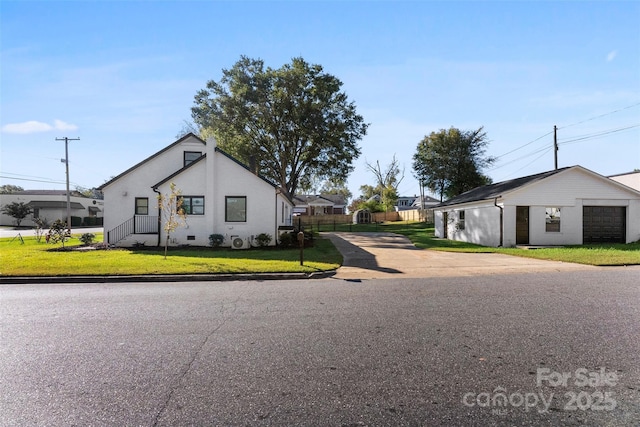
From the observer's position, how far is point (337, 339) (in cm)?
507

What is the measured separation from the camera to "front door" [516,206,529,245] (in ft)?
70.3

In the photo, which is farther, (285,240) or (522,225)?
(522,225)

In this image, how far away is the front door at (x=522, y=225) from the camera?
70.3 feet

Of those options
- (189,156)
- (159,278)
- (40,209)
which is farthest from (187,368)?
(40,209)

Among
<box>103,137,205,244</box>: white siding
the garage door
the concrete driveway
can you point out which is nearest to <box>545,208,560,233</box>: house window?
the garage door

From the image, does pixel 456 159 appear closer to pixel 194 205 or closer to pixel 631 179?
pixel 631 179

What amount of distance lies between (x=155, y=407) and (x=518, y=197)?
22.1 m

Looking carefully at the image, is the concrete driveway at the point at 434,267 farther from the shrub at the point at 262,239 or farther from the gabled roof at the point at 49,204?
the gabled roof at the point at 49,204

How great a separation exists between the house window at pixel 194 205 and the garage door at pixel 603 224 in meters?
22.0

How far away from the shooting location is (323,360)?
433 cm

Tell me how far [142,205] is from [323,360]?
20.4m

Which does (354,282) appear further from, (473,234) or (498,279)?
(473,234)

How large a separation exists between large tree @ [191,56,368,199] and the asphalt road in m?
27.4

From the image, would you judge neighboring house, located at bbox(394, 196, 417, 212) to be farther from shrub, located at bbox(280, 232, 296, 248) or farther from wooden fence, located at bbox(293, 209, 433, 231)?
shrub, located at bbox(280, 232, 296, 248)
